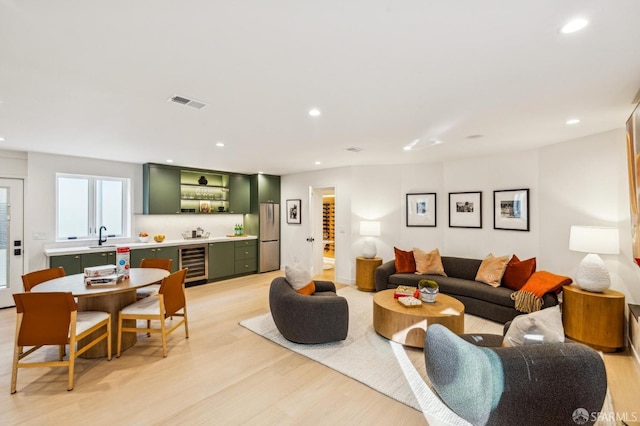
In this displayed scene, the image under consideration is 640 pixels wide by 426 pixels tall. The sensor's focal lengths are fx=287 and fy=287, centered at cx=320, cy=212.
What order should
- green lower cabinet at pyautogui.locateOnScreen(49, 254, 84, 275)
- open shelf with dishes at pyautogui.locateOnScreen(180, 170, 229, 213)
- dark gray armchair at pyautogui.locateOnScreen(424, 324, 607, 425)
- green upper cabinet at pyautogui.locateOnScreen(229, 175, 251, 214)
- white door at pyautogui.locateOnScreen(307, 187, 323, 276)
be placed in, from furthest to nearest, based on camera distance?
green upper cabinet at pyautogui.locateOnScreen(229, 175, 251, 214) → white door at pyautogui.locateOnScreen(307, 187, 323, 276) → open shelf with dishes at pyautogui.locateOnScreen(180, 170, 229, 213) → green lower cabinet at pyautogui.locateOnScreen(49, 254, 84, 275) → dark gray armchair at pyautogui.locateOnScreen(424, 324, 607, 425)

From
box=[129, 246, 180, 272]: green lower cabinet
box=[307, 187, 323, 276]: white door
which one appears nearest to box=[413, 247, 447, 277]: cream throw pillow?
box=[307, 187, 323, 276]: white door

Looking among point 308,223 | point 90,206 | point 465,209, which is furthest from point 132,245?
point 465,209

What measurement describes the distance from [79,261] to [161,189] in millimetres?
1870

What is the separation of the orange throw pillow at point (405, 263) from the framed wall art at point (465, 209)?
41.6 inches

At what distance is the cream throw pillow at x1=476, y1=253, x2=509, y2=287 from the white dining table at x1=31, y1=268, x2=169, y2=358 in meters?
4.55

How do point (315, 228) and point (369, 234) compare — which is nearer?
point (369, 234)

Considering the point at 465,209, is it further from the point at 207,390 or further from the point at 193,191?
the point at 193,191

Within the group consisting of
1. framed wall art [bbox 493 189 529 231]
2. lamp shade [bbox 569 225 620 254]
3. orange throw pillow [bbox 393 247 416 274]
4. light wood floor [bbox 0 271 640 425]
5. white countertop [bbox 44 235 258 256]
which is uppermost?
framed wall art [bbox 493 189 529 231]

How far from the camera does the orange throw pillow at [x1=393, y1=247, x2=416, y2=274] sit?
5.17 m

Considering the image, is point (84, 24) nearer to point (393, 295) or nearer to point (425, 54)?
point (425, 54)

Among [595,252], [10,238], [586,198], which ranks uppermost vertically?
[586,198]

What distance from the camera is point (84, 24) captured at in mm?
1550

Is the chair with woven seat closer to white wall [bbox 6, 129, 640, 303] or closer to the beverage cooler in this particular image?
white wall [bbox 6, 129, 640, 303]

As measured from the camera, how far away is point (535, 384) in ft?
5.50
